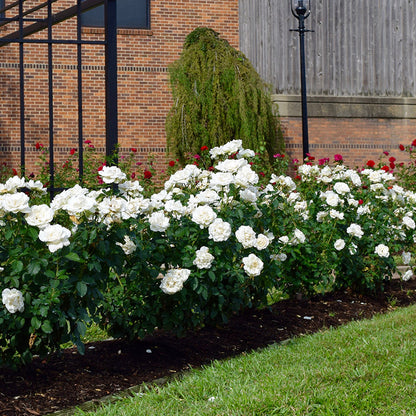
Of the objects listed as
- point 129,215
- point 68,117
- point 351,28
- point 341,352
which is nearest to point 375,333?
point 341,352

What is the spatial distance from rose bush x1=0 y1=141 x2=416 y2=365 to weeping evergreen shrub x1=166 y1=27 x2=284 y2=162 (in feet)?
21.7

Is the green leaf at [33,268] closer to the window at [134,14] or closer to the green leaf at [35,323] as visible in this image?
the green leaf at [35,323]

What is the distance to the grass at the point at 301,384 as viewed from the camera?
11.0ft

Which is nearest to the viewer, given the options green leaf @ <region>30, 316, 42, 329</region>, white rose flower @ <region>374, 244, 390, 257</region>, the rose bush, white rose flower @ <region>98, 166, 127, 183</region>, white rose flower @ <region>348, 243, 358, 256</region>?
green leaf @ <region>30, 316, 42, 329</region>

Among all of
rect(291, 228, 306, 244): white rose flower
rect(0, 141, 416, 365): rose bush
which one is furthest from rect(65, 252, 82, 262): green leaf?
rect(291, 228, 306, 244): white rose flower

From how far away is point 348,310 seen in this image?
6.09 metres

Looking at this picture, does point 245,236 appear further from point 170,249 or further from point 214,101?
point 214,101

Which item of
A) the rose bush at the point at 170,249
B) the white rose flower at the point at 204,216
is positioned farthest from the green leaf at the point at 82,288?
the white rose flower at the point at 204,216

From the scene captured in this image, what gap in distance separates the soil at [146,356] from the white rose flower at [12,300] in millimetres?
512

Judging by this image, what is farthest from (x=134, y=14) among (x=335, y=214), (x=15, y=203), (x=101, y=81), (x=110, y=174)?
(x=15, y=203)

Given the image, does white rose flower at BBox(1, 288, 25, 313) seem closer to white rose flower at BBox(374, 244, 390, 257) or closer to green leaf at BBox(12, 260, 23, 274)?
green leaf at BBox(12, 260, 23, 274)

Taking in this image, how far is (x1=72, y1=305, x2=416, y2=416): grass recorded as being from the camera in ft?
11.0

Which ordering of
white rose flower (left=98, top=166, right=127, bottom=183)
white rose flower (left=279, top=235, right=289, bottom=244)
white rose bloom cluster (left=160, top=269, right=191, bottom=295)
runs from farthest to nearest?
white rose flower (left=279, top=235, right=289, bottom=244), white rose bloom cluster (left=160, top=269, right=191, bottom=295), white rose flower (left=98, top=166, right=127, bottom=183)

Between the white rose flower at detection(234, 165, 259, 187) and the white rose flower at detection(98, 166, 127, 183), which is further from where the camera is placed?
the white rose flower at detection(234, 165, 259, 187)
